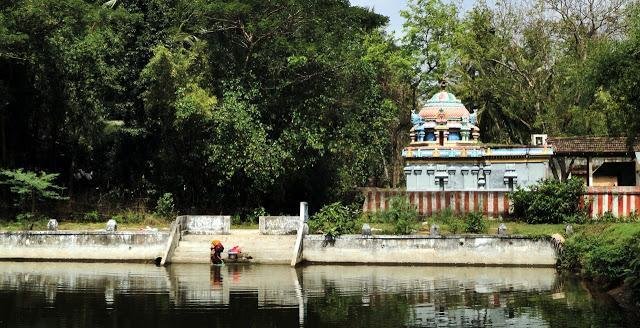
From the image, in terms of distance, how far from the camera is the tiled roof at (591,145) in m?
45.4

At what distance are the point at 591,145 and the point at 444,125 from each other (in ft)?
25.8

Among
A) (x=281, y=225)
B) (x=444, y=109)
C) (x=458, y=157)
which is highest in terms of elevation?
(x=444, y=109)

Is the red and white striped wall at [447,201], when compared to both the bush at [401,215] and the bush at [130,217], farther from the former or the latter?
the bush at [130,217]

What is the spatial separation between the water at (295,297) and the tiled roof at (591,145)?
17.2 meters

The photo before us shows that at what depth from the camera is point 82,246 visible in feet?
106

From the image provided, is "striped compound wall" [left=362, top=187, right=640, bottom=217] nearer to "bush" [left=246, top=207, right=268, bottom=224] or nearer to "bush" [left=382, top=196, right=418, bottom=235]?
"bush" [left=382, top=196, right=418, bottom=235]

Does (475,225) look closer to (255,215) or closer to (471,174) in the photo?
(255,215)

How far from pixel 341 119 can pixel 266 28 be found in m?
5.41

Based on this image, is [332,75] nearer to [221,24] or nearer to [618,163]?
[221,24]

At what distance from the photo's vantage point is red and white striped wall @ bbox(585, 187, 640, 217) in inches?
1466

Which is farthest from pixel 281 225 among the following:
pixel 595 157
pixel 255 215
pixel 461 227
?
pixel 595 157

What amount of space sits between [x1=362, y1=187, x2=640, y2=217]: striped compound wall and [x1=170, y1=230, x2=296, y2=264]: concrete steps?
8994 millimetres

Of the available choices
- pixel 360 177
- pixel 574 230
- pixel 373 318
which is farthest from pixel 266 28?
pixel 373 318

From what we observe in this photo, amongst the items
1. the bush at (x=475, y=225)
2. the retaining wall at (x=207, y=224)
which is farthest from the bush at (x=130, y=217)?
the bush at (x=475, y=225)
